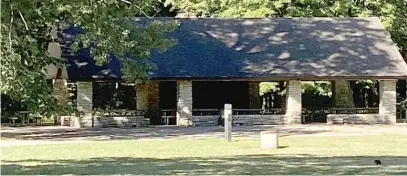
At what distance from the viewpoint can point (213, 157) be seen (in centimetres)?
1783

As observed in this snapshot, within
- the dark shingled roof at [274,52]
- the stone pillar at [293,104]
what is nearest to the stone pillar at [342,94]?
the dark shingled roof at [274,52]

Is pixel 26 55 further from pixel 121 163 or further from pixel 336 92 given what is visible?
pixel 336 92

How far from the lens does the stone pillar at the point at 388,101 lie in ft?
112

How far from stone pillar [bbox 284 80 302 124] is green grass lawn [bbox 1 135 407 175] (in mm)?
8461

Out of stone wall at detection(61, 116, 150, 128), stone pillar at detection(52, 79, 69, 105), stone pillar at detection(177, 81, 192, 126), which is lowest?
stone wall at detection(61, 116, 150, 128)

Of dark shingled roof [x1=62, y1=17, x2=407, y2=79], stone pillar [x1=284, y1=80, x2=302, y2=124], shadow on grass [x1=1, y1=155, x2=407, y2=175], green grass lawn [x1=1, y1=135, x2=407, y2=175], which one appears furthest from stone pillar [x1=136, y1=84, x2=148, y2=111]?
shadow on grass [x1=1, y1=155, x2=407, y2=175]

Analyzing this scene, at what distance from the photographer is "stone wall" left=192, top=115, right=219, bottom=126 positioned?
1305 inches

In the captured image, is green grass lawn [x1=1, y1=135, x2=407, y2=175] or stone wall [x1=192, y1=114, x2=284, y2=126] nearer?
green grass lawn [x1=1, y1=135, x2=407, y2=175]

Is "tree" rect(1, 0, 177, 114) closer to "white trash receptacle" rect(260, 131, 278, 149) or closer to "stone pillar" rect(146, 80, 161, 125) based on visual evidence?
"white trash receptacle" rect(260, 131, 278, 149)

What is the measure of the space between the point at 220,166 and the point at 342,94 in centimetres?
2238

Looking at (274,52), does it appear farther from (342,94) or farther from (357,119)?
(357,119)

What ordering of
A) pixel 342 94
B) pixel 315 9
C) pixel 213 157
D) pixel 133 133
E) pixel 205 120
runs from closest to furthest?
pixel 213 157 < pixel 133 133 < pixel 205 120 < pixel 342 94 < pixel 315 9

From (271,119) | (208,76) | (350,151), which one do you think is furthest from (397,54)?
(350,151)

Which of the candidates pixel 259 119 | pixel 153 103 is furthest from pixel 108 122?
pixel 259 119
